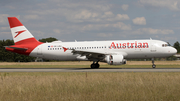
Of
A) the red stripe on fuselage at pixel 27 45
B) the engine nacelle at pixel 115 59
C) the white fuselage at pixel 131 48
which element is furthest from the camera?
the red stripe on fuselage at pixel 27 45

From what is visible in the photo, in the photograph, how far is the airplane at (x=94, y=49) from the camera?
31.4m

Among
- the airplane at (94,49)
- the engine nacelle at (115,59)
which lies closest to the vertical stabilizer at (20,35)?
the airplane at (94,49)

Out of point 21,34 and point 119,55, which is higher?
point 21,34

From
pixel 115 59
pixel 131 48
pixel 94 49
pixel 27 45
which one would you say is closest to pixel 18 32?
pixel 27 45

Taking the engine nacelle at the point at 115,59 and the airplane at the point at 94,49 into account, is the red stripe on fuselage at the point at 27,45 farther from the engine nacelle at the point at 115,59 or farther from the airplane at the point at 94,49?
the engine nacelle at the point at 115,59

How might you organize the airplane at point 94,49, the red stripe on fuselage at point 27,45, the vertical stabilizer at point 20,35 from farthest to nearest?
the vertical stabilizer at point 20,35
the red stripe on fuselage at point 27,45
the airplane at point 94,49

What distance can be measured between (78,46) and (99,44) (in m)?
3.54

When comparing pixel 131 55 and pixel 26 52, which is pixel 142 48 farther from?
pixel 26 52

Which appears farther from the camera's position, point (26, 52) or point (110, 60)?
point (26, 52)

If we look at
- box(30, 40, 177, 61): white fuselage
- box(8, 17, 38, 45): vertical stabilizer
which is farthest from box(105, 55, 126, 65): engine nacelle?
box(8, 17, 38, 45): vertical stabilizer

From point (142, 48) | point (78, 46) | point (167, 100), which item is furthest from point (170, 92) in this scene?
point (78, 46)

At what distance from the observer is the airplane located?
31.4 meters

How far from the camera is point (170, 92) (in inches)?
448

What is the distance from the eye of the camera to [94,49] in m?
33.5
